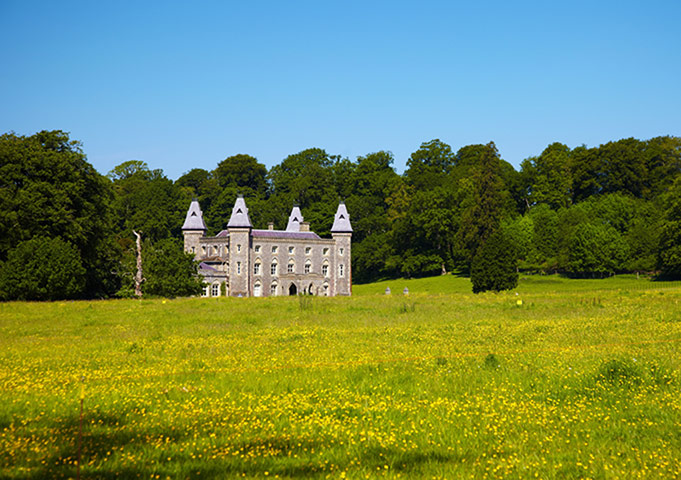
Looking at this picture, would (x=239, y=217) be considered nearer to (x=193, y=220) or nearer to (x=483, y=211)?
(x=193, y=220)

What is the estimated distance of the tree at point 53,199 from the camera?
51750mm

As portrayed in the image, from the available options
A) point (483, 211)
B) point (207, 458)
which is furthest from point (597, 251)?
point (207, 458)

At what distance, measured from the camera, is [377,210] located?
399 ft

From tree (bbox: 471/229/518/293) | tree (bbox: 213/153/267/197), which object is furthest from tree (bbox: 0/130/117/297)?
tree (bbox: 213/153/267/197)

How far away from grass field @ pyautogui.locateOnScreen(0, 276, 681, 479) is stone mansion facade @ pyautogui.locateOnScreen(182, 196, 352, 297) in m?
63.4

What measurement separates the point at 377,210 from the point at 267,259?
36.0 metres

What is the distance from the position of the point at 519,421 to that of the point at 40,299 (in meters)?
45.9

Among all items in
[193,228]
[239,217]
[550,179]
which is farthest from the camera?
[550,179]

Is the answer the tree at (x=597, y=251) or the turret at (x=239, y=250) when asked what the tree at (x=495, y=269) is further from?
the turret at (x=239, y=250)

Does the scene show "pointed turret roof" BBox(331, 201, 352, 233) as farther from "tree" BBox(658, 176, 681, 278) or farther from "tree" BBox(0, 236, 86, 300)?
"tree" BBox(0, 236, 86, 300)

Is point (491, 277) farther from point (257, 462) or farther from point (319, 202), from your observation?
point (319, 202)

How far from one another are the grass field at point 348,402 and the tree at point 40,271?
25.7 meters

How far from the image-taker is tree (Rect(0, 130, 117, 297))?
51.8 metres

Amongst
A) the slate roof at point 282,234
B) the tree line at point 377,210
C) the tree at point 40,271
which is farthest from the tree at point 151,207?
the tree at point 40,271
